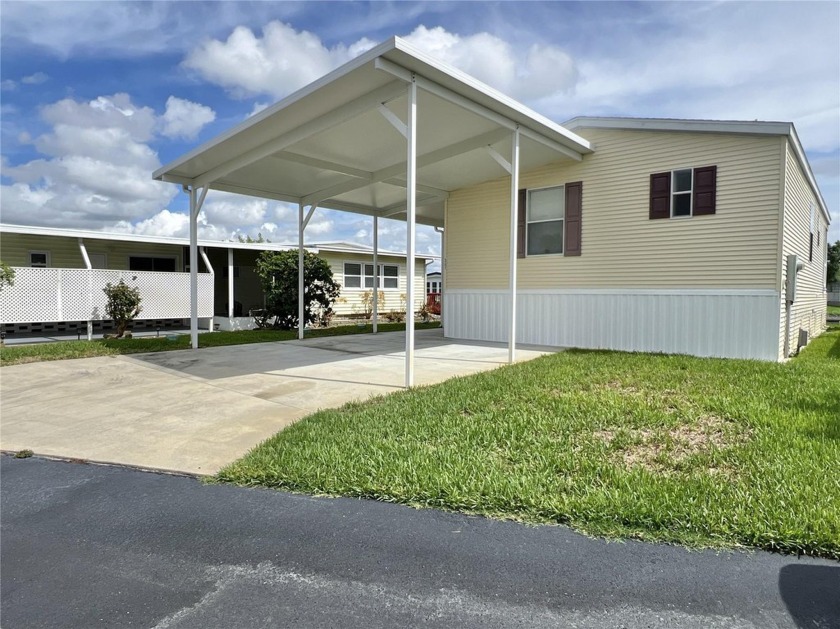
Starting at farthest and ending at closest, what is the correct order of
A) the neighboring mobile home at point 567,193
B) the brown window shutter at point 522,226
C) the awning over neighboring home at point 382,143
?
the brown window shutter at point 522,226 < the neighboring mobile home at point 567,193 < the awning over neighboring home at point 382,143

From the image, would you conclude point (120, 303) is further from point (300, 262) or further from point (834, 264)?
point (834, 264)

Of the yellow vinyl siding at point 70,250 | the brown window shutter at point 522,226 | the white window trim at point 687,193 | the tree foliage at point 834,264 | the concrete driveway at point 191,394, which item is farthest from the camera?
the tree foliage at point 834,264

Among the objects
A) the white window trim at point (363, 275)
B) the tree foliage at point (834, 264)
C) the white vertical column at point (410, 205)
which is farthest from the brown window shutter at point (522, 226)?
the tree foliage at point (834, 264)

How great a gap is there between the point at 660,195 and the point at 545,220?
2.22m

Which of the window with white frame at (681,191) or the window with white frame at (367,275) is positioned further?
the window with white frame at (367,275)

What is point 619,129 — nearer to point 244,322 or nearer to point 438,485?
point 438,485

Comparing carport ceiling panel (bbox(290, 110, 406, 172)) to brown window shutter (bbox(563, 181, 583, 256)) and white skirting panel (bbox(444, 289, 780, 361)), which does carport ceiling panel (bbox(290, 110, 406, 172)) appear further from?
white skirting panel (bbox(444, 289, 780, 361))

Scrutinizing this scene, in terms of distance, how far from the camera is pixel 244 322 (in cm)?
1530

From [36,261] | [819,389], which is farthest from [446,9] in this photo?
[36,261]

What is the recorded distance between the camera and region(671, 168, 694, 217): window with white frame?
8.03 meters

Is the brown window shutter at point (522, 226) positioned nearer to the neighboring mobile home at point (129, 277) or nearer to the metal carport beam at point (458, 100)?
the metal carport beam at point (458, 100)

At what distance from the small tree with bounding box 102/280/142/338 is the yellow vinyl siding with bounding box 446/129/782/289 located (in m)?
8.66

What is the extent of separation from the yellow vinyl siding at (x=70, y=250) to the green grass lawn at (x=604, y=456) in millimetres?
13171

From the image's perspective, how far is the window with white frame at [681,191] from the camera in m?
8.03
